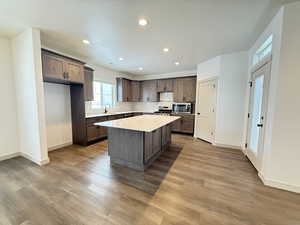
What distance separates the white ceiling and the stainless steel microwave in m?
2.62

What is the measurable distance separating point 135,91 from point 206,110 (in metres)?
3.60

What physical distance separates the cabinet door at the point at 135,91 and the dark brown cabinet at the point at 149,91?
21 centimetres

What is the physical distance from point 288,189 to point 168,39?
3.53 metres

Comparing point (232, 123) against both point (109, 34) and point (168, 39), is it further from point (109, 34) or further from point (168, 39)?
point (109, 34)

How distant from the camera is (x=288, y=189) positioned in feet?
7.04

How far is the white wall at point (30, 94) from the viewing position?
8.90ft

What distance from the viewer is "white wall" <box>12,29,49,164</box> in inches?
107

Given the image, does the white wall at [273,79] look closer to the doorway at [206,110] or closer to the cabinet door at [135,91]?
the doorway at [206,110]

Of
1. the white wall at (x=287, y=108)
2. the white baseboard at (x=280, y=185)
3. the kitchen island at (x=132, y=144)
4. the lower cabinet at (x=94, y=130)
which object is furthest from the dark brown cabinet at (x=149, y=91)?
the white baseboard at (x=280, y=185)

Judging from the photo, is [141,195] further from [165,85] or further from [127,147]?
[165,85]

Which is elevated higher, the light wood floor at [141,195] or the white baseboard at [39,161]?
the white baseboard at [39,161]

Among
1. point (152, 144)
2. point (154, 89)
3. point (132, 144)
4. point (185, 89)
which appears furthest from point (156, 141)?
point (154, 89)

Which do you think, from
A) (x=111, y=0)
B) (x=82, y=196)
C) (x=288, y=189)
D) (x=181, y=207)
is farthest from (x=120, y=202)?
(x=111, y=0)

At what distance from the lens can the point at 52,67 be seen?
316 cm
